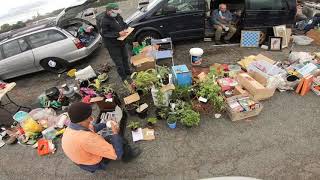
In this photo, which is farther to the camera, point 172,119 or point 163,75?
point 163,75

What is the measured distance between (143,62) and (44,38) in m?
3.21

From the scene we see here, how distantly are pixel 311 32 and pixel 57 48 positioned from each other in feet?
24.7

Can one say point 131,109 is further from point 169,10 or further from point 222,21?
point 222,21

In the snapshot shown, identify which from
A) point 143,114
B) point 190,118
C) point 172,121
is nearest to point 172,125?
point 172,121

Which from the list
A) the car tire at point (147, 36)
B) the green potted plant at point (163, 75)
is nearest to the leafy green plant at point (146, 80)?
the green potted plant at point (163, 75)

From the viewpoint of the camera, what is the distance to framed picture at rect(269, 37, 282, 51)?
7707 millimetres

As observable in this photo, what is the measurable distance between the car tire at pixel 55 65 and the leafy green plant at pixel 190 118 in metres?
4.40

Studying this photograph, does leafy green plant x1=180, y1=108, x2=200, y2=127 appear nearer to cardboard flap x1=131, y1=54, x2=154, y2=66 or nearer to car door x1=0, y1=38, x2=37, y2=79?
cardboard flap x1=131, y1=54, x2=154, y2=66

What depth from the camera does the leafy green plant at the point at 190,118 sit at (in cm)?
535

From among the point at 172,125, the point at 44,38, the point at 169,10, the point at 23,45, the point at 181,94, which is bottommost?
the point at 172,125

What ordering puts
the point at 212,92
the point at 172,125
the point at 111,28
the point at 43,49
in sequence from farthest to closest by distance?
the point at 43,49, the point at 111,28, the point at 212,92, the point at 172,125

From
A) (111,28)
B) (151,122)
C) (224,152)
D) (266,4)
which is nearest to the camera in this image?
(224,152)

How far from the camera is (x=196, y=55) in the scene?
23.6 ft

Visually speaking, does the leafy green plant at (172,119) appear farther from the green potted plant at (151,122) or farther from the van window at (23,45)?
the van window at (23,45)
